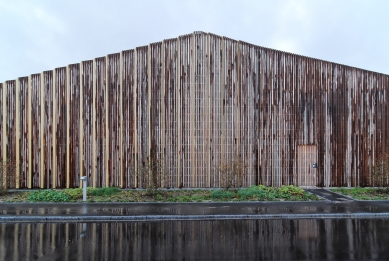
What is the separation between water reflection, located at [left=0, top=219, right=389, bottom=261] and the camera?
7555 mm

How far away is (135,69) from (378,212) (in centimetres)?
1418

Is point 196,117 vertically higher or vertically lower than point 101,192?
higher

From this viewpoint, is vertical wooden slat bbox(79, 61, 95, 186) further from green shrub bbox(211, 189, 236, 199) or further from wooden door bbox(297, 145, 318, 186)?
wooden door bbox(297, 145, 318, 186)

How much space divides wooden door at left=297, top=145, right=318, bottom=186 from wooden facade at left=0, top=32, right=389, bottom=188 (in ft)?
0.20

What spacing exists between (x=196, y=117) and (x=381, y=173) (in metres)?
10.8

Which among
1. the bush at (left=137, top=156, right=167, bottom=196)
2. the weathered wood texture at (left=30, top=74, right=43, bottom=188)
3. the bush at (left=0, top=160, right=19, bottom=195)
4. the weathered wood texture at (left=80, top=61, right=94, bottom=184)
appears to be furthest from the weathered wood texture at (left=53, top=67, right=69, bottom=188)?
the bush at (left=137, top=156, right=167, bottom=196)

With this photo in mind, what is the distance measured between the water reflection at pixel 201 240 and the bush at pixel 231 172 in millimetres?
5910

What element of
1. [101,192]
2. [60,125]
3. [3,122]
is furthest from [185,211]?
[3,122]

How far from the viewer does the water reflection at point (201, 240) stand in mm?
7555

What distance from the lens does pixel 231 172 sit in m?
16.9

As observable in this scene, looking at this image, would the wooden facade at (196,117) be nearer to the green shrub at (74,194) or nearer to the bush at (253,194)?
the green shrub at (74,194)

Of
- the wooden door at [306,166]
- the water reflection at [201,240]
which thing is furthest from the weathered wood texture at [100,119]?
the wooden door at [306,166]

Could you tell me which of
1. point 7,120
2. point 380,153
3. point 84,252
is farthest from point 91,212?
point 380,153

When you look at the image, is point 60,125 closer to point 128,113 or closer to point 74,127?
point 74,127
